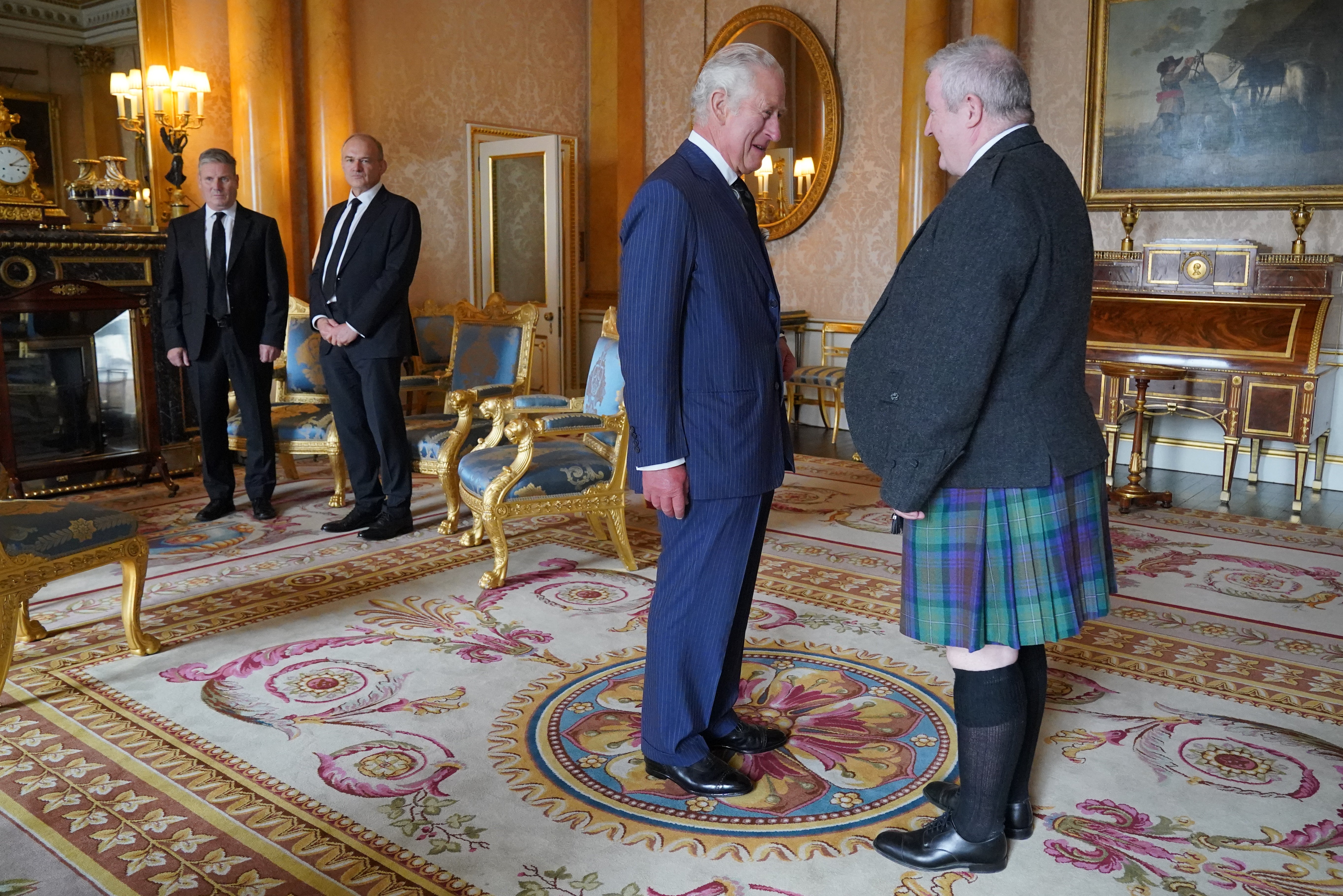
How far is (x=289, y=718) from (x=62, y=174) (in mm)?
4598

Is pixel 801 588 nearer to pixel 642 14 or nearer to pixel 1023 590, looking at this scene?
pixel 1023 590

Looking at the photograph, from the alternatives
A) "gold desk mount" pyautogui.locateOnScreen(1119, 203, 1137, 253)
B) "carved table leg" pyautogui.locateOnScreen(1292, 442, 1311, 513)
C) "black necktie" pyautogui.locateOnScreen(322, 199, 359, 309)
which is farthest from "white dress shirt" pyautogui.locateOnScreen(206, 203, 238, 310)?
"carved table leg" pyautogui.locateOnScreen(1292, 442, 1311, 513)

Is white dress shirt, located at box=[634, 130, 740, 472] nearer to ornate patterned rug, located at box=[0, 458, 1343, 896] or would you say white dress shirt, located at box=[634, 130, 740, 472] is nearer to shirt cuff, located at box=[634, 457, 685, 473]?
shirt cuff, located at box=[634, 457, 685, 473]

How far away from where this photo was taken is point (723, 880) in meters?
1.98

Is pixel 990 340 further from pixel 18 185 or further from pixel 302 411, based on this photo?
pixel 18 185

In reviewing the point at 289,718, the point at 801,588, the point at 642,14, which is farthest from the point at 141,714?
the point at 642,14

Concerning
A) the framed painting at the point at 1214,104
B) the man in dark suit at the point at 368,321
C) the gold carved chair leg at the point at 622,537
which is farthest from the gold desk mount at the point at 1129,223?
the man in dark suit at the point at 368,321

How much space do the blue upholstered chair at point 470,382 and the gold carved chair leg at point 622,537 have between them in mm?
754

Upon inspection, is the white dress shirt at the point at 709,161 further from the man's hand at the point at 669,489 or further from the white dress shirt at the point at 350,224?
the white dress shirt at the point at 350,224

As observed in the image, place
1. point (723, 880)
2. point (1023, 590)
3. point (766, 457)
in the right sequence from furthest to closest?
point (766, 457) → point (723, 880) → point (1023, 590)

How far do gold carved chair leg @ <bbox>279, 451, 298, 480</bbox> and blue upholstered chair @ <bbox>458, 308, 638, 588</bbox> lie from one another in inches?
75.3

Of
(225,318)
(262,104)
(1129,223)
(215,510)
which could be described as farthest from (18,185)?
(1129,223)

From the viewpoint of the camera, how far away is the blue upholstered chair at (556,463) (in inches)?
154

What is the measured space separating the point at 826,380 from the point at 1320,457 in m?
2.92
